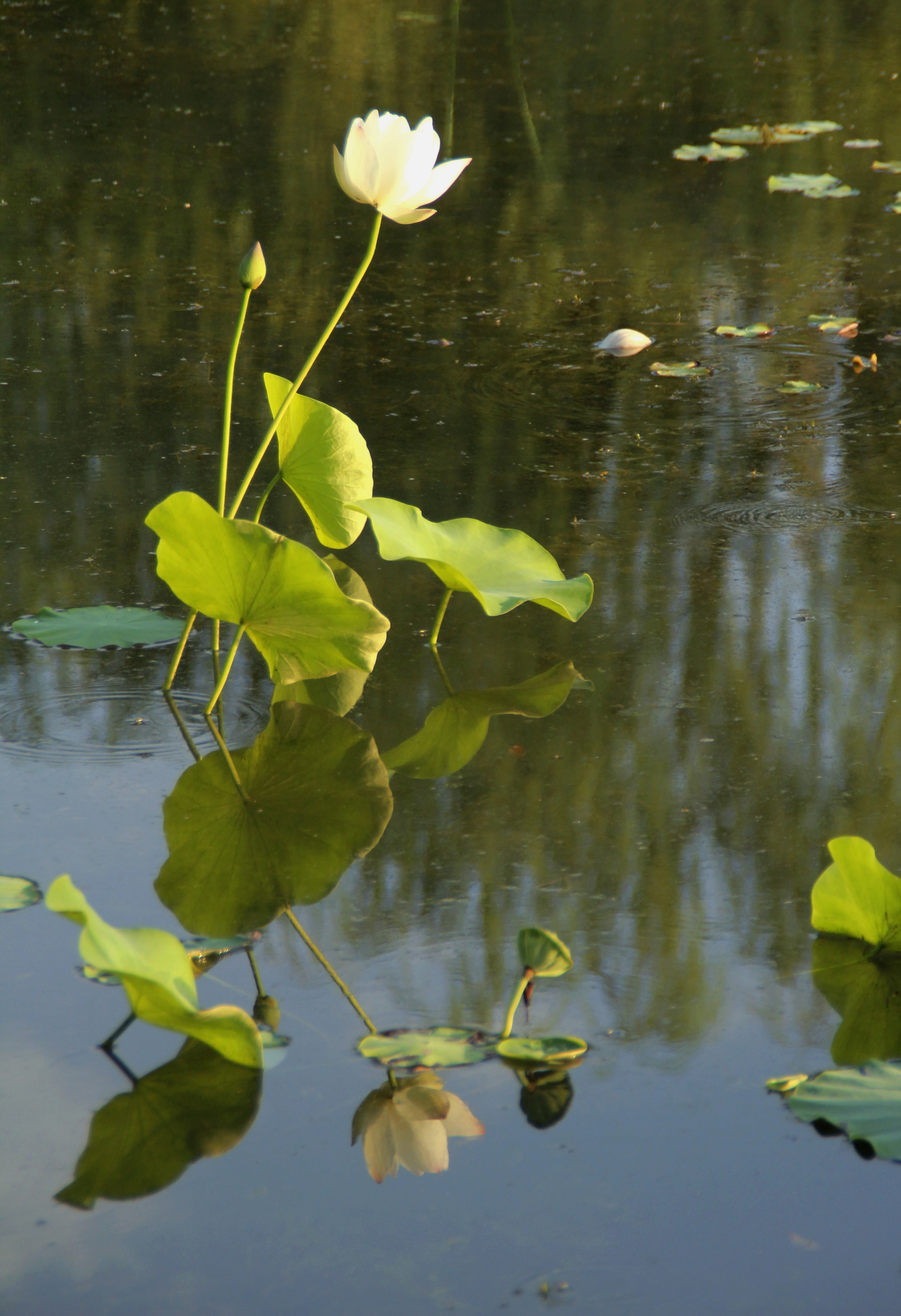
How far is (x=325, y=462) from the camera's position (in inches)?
66.8

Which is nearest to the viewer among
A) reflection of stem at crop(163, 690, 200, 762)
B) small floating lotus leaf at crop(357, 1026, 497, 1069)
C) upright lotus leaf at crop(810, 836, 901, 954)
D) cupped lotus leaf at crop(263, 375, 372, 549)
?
small floating lotus leaf at crop(357, 1026, 497, 1069)

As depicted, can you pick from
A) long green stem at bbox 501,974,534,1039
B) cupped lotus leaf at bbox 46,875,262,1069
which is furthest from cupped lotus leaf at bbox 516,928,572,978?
cupped lotus leaf at bbox 46,875,262,1069

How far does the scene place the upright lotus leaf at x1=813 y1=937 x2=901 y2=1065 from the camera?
109cm

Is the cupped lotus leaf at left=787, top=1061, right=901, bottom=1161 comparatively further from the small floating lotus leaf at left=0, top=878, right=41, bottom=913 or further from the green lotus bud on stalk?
the green lotus bud on stalk

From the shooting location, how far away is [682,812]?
144 centimetres

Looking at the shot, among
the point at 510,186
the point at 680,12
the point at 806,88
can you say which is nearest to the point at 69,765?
the point at 510,186

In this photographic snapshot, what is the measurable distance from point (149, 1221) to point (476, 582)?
93 centimetres

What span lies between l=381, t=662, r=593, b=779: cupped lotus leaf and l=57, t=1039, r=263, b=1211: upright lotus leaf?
528mm

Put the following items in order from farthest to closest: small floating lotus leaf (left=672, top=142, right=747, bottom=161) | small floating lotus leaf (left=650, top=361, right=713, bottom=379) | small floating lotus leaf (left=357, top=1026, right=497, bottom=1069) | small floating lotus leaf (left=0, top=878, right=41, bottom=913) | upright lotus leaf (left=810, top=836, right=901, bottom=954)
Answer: small floating lotus leaf (left=672, top=142, right=747, bottom=161)
small floating lotus leaf (left=650, top=361, right=713, bottom=379)
small floating lotus leaf (left=0, top=878, right=41, bottom=913)
upright lotus leaf (left=810, top=836, right=901, bottom=954)
small floating lotus leaf (left=357, top=1026, right=497, bottom=1069)

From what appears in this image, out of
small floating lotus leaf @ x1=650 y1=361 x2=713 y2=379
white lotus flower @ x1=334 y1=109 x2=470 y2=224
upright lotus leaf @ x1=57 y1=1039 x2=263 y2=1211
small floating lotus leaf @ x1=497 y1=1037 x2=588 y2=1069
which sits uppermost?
white lotus flower @ x1=334 y1=109 x2=470 y2=224

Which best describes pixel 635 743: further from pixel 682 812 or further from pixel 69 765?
pixel 69 765

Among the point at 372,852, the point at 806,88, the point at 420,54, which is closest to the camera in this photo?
the point at 372,852

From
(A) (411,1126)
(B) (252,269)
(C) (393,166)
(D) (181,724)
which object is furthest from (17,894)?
(C) (393,166)

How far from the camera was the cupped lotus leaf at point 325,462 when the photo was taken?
169cm
